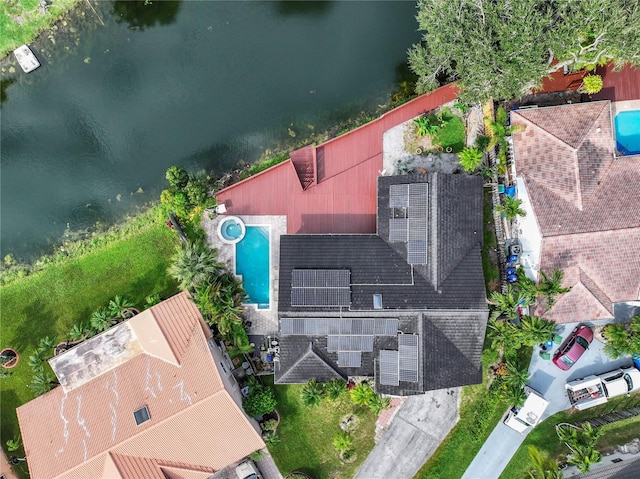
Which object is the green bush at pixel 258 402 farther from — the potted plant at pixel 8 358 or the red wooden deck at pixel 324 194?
the potted plant at pixel 8 358

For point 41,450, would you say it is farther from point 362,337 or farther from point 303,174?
point 303,174

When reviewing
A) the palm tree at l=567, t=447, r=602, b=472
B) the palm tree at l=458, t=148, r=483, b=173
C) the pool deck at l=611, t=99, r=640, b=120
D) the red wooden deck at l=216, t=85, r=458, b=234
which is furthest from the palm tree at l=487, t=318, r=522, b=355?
the pool deck at l=611, t=99, r=640, b=120

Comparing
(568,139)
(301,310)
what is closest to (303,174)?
(301,310)

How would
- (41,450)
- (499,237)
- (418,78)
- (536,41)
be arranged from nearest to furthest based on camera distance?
(536,41)
(41,450)
(499,237)
(418,78)

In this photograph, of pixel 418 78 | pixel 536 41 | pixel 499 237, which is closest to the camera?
pixel 536 41

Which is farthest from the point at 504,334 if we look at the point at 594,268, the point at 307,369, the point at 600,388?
the point at 307,369

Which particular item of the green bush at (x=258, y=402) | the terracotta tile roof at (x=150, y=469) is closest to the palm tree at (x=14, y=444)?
the terracotta tile roof at (x=150, y=469)
